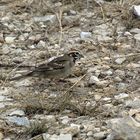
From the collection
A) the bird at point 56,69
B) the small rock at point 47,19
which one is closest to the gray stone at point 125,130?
the bird at point 56,69

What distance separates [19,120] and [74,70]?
1521mm

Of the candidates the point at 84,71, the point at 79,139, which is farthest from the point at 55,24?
the point at 79,139

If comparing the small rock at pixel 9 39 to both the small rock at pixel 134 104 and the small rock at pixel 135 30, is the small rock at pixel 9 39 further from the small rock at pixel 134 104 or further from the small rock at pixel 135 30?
the small rock at pixel 134 104

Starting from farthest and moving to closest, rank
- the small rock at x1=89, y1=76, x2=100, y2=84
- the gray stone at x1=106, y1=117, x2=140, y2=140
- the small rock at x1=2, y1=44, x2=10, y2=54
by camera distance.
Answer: the small rock at x1=2, y1=44, x2=10, y2=54, the small rock at x1=89, y1=76, x2=100, y2=84, the gray stone at x1=106, y1=117, x2=140, y2=140

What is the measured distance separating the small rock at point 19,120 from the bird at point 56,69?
1.06 meters

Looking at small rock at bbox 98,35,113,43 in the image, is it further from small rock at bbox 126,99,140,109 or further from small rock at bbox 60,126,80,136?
small rock at bbox 60,126,80,136

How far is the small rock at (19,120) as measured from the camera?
6000 millimetres

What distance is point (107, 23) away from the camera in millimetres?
8781

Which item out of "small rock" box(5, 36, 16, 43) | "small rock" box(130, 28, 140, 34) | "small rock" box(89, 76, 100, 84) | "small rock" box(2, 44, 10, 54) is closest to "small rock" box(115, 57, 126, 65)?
"small rock" box(89, 76, 100, 84)

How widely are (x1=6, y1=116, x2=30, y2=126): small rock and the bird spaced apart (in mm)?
1064

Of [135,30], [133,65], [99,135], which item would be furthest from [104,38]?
[99,135]

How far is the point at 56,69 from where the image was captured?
24.0 feet

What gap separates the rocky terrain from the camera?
590 cm

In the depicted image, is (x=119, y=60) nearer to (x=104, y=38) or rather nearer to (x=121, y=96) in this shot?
(x=104, y=38)
